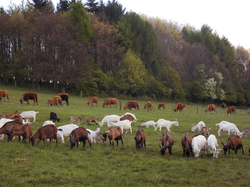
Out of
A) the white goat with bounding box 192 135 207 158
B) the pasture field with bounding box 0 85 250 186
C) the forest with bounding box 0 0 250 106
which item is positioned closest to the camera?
the pasture field with bounding box 0 85 250 186

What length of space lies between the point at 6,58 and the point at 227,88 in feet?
213

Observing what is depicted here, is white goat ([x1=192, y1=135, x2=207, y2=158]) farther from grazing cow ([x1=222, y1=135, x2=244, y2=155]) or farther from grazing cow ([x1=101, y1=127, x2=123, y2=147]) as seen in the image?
grazing cow ([x1=101, y1=127, x2=123, y2=147])

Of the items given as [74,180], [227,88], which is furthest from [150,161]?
[227,88]

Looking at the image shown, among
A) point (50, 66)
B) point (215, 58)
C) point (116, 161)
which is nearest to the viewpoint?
point (116, 161)

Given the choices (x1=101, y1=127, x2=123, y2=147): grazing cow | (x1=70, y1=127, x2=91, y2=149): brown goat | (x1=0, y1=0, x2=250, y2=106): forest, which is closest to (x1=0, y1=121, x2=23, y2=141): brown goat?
(x1=70, y1=127, x2=91, y2=149): brown goat

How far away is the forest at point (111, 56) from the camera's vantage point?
4562cm

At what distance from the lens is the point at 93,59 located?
54.5 metres

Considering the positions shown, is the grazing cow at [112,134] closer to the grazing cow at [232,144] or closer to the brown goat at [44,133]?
the brown goat at [44,133]

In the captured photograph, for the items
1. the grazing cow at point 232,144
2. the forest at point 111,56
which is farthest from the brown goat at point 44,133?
the forest at point 111,56

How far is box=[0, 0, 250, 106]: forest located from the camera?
45.6 metres

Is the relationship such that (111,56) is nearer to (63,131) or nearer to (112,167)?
(63,131)

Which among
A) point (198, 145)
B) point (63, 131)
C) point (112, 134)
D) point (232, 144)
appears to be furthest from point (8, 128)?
point (232, 144)

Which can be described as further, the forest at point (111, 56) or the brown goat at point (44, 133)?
the forest at point (111, 56)

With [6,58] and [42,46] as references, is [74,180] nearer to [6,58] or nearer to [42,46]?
[42,46]
